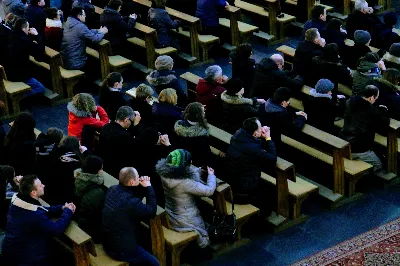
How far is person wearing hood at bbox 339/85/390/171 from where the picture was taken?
34.4 feet

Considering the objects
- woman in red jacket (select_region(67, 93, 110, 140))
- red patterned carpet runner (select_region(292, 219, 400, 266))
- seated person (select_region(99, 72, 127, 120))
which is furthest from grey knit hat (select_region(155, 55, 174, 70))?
red patterned carpet runner (select_region(292, 219, 400, 266))

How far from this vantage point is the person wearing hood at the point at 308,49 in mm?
12078

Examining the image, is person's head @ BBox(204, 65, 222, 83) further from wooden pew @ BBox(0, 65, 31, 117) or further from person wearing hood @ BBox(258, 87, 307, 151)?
wooden pew @ BBox(0, 65, 31, 117)

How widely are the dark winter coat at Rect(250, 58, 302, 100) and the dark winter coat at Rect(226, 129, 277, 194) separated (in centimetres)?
193

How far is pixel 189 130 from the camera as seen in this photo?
9.72m

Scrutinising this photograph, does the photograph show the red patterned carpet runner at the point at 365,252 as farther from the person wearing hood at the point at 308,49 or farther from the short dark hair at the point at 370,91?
the person wearing hood at the point at 308,49

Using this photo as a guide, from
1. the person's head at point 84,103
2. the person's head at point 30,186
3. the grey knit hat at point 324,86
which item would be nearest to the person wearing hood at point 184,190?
the person's head at point 30,186

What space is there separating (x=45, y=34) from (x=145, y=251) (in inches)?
215

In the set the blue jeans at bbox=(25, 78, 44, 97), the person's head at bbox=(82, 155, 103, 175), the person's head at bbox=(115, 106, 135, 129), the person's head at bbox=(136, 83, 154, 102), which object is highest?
the person's head at bbox=(82, 155, 103, 175)

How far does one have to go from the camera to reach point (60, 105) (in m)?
13.0

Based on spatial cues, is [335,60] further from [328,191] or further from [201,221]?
[201,221]

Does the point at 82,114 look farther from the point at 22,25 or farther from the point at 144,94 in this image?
the point at 22,25

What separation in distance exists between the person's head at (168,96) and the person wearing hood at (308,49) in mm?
2307

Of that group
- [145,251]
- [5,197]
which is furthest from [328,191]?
[5,197]
